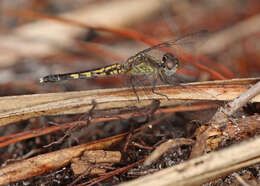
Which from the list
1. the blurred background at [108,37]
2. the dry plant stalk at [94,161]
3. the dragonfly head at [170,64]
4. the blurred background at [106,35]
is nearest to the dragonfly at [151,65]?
the dragonfly head at [170,64]

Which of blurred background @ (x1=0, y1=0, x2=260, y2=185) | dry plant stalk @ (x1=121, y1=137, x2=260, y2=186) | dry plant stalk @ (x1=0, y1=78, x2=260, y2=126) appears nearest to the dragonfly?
blurred background @ (x1=0, y1=0, x2=260, y2=185)

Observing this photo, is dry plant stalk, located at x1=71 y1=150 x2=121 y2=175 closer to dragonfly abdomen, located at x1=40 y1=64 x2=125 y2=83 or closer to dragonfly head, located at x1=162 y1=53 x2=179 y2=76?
dragonfly head, located at x1=162 y1=53 x2=179 y2=76

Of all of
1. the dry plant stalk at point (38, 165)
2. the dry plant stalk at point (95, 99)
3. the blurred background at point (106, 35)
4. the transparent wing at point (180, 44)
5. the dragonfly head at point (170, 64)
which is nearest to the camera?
the dry plant stalk at point (38, 165)

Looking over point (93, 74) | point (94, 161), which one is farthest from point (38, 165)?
point (93, 74)

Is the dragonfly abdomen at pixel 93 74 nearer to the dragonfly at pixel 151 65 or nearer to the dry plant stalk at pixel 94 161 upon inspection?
the dragonfly at pixel 151 65

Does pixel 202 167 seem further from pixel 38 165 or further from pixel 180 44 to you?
pixel 180 44

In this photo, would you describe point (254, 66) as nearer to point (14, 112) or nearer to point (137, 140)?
point (137, 140)

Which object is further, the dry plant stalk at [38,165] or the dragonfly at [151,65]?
the dragonfly at [151,65]

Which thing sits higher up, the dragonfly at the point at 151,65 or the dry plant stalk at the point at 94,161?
the dragonfly at the point at 151,65
